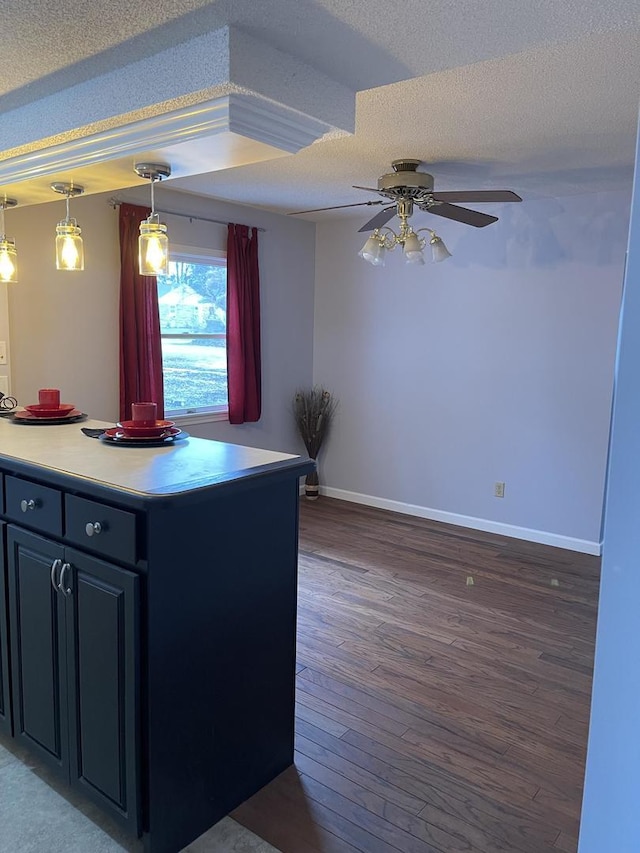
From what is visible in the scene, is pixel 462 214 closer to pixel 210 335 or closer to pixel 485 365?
pixel 485 365

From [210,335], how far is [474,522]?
247cm

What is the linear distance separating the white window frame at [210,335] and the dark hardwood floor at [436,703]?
131 centimetres

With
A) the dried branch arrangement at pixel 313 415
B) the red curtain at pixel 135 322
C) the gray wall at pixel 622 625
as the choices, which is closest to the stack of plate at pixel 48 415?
the red curtain at pixel 135 322

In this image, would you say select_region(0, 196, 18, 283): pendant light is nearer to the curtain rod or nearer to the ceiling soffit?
the ceiling soffit

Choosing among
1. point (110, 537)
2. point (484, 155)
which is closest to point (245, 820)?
point (110, 537)

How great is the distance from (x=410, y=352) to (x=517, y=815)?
3542 mm

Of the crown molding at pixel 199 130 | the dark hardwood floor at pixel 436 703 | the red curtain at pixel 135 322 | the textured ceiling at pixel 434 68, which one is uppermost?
the textured ceiling at pixel 434 68

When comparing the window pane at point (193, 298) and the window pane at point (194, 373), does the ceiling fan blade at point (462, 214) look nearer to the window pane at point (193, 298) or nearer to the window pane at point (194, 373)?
the window pane at point (193, 298)

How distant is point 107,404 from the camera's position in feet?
13.4

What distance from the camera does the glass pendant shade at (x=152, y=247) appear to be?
82.4 inches

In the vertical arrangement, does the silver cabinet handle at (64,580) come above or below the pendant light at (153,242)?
below

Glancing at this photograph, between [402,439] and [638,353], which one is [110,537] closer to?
[638,353]

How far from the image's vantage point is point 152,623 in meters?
1.61

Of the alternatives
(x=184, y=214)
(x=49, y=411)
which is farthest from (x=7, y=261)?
(x=184, y=214)
